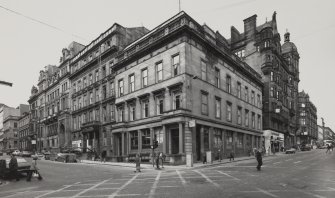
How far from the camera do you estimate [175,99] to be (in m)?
32.1

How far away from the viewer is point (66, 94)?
60.0 m

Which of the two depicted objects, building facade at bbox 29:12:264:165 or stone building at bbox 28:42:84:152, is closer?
building facade at bbox 29:12:264:165

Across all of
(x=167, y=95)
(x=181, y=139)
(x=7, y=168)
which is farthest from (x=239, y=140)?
(x=7, y=168)

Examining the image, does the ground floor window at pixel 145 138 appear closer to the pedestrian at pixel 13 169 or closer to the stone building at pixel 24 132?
the pedestrian at pixel 13 169

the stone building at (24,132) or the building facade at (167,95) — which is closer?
the building facade at (167,95)

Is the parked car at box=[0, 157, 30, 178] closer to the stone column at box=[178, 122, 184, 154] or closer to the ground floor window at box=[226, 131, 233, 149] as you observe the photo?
the stone column at box=[178, 122, 184, 154]

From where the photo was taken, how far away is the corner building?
31438 millimetres

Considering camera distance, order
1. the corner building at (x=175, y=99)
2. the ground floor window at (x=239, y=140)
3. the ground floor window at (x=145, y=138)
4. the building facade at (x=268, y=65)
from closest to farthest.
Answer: the corner building at (x=175, y=99) → the ground floor window at (x=145, y=138) → the ground floor window at (x=239, y=140) → the building facade at (x=268, y=65)

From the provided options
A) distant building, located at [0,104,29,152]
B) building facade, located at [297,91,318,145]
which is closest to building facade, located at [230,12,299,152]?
building facade, located at [297,91,318,145]

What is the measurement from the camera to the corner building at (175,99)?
31.4 m

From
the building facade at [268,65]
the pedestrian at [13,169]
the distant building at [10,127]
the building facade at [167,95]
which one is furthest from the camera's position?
the distant building at [10,127]

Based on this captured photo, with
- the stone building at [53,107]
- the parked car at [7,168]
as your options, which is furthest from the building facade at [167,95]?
the parked car at [7,168]

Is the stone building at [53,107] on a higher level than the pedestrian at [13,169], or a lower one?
higher

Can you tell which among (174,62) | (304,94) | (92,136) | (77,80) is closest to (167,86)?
(174,62)
